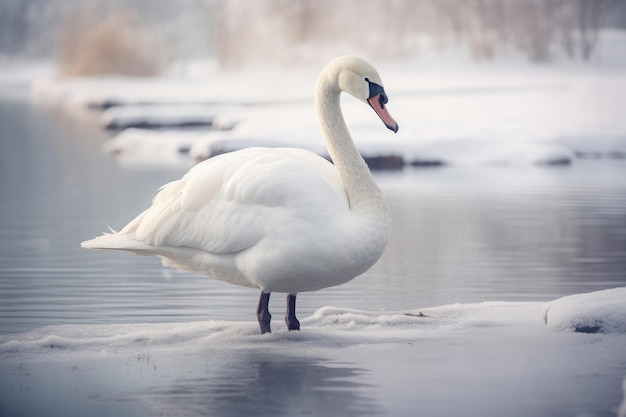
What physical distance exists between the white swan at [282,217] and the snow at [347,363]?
35 centimetres

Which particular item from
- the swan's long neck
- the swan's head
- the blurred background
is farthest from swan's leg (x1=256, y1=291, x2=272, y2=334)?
the blurred background

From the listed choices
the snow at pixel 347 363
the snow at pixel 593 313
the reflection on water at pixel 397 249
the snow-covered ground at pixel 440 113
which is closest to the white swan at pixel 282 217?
the snow at pixel 347 363

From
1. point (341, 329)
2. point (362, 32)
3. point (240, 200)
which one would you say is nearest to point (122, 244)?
point (240, 200)

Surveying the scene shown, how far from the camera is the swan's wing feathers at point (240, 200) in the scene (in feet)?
20.2

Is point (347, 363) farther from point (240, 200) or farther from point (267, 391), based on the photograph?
point (240, 200)

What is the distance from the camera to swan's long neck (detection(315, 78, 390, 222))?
21.0 ft

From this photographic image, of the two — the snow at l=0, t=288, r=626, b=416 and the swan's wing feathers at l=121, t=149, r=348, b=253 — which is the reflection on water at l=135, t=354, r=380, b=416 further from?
the swan's wing feathers at l=121, t=149, r=348, b=253

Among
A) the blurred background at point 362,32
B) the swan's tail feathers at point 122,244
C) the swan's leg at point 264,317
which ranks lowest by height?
the swan's leg at point 264,317

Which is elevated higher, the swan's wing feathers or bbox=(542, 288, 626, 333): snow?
the swan's wing feathers

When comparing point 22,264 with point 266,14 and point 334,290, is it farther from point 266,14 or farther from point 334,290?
point 266,14

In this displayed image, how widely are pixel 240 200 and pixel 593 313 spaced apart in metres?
1.83

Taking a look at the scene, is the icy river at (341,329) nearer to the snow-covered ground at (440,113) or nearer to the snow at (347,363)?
the snow at (347,363)

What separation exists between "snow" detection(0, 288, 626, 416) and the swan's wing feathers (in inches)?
19.4

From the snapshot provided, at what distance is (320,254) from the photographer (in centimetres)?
600
